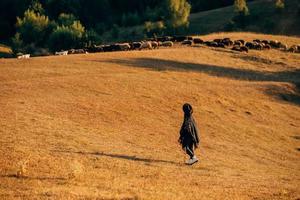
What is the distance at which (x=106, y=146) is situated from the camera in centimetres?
2286

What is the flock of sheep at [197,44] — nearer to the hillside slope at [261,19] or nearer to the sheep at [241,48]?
the sheep at [241,48]

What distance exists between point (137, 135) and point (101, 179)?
8.37m

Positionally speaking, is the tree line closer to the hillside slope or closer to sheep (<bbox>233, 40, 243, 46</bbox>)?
the hillside slope

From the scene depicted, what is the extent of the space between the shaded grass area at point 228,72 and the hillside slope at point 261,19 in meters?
35.4

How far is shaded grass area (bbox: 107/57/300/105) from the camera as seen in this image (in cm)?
4178

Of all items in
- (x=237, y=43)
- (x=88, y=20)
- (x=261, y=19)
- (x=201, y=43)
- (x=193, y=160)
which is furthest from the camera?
(x=88, y=20)

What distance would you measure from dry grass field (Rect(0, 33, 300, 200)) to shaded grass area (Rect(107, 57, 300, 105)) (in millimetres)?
100

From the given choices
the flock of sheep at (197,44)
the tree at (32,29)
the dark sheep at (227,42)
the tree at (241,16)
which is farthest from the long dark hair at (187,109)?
the tree at (241,16)

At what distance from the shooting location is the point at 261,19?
87.2 m

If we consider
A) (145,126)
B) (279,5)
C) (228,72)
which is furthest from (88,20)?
(145,126)

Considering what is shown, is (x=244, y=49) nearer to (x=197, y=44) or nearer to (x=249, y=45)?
(x=249, y=45)

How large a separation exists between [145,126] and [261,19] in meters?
63.7

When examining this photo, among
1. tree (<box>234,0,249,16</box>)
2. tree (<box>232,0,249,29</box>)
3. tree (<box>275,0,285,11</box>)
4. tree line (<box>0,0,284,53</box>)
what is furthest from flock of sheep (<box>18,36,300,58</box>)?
tree (<box>275,0,285,11</box>)

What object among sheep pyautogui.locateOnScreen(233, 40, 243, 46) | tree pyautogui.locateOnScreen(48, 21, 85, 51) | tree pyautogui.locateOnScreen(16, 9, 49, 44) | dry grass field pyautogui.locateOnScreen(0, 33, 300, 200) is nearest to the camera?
dry grass field pyautogui.locateOnScreen(0, 33, 300, 200)
